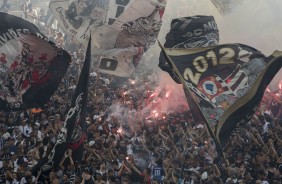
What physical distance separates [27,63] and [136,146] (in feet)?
13.1

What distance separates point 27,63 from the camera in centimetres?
1105

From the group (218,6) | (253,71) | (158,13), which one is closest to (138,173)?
(253,71)

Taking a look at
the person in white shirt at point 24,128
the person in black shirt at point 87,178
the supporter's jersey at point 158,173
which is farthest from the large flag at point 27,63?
the supporter's jersey at point 158,173

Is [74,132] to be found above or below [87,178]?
above

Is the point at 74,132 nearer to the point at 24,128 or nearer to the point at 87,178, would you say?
the point at 87,178

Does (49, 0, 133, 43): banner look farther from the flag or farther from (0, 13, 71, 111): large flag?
(0, 13, 71, 111): large flag

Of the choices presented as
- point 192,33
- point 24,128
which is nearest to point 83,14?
point 192,33

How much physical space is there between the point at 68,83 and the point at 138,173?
594cm

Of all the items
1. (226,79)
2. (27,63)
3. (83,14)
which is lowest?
(83,14)

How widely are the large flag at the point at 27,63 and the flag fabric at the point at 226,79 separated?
10.3 ft

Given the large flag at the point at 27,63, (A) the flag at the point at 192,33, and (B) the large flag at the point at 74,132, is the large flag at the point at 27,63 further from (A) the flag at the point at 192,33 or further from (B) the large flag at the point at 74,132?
(A) the flag at the point at 192,33

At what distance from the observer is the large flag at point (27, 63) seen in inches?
428

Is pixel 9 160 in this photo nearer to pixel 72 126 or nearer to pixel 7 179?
pixel 7 179

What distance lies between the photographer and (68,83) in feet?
50.9
